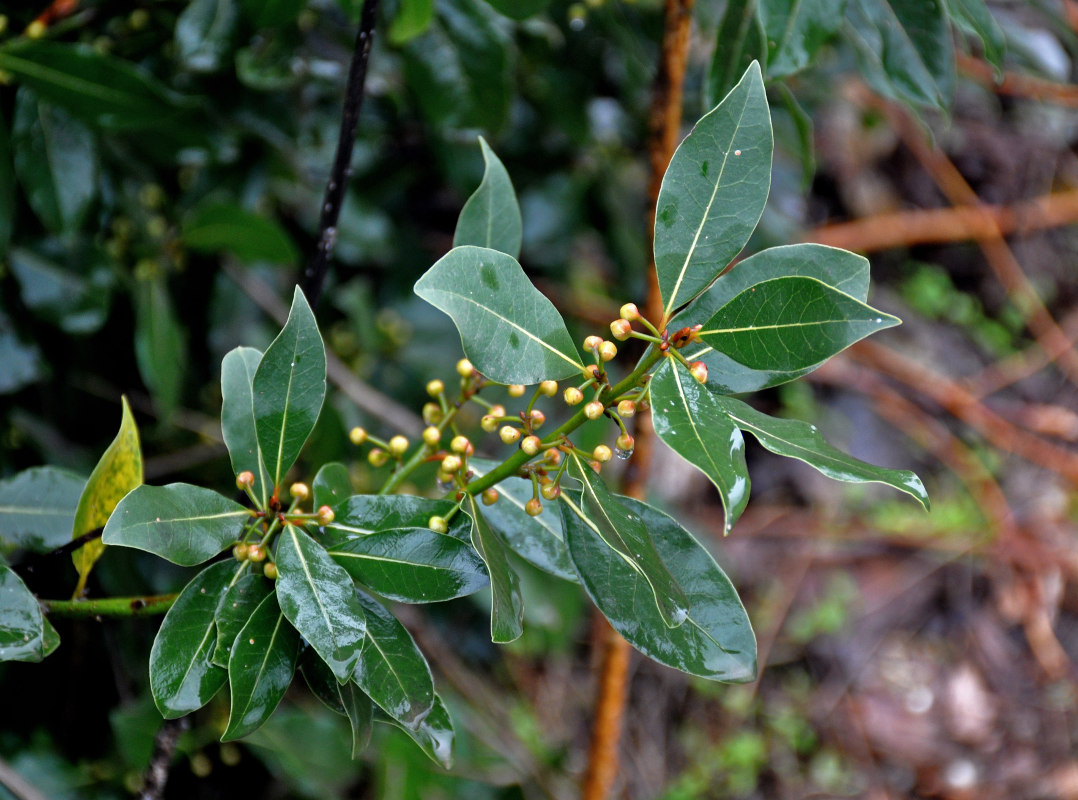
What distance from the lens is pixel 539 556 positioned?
68cm

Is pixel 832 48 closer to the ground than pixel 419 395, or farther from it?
farther from it

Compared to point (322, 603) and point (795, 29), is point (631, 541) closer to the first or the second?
point (322, 603)

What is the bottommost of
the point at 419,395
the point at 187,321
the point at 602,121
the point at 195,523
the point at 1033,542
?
the point at 1033,542

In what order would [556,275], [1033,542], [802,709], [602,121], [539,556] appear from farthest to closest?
1. [1033,542]
2. [802,709]
3. [556,275]
4. [602,121]
5. [539,556]

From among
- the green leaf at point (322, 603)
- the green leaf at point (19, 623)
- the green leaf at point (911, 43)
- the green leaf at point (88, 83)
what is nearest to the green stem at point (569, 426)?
the green leaf at point (322, 603)

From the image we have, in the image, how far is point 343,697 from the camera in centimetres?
61

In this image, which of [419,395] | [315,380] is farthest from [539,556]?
[419,395]

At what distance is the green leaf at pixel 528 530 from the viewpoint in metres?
0.68

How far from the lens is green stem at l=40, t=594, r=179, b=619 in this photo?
2.06 ft

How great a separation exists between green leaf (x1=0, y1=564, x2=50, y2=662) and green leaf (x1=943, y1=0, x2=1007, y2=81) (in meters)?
0.95

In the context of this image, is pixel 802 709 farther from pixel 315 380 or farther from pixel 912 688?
pixel 315 380

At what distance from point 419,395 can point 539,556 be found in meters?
0.85

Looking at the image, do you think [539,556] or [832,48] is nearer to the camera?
[539,556]

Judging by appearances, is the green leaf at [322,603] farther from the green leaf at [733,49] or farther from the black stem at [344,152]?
the green leaf at [733,49]
